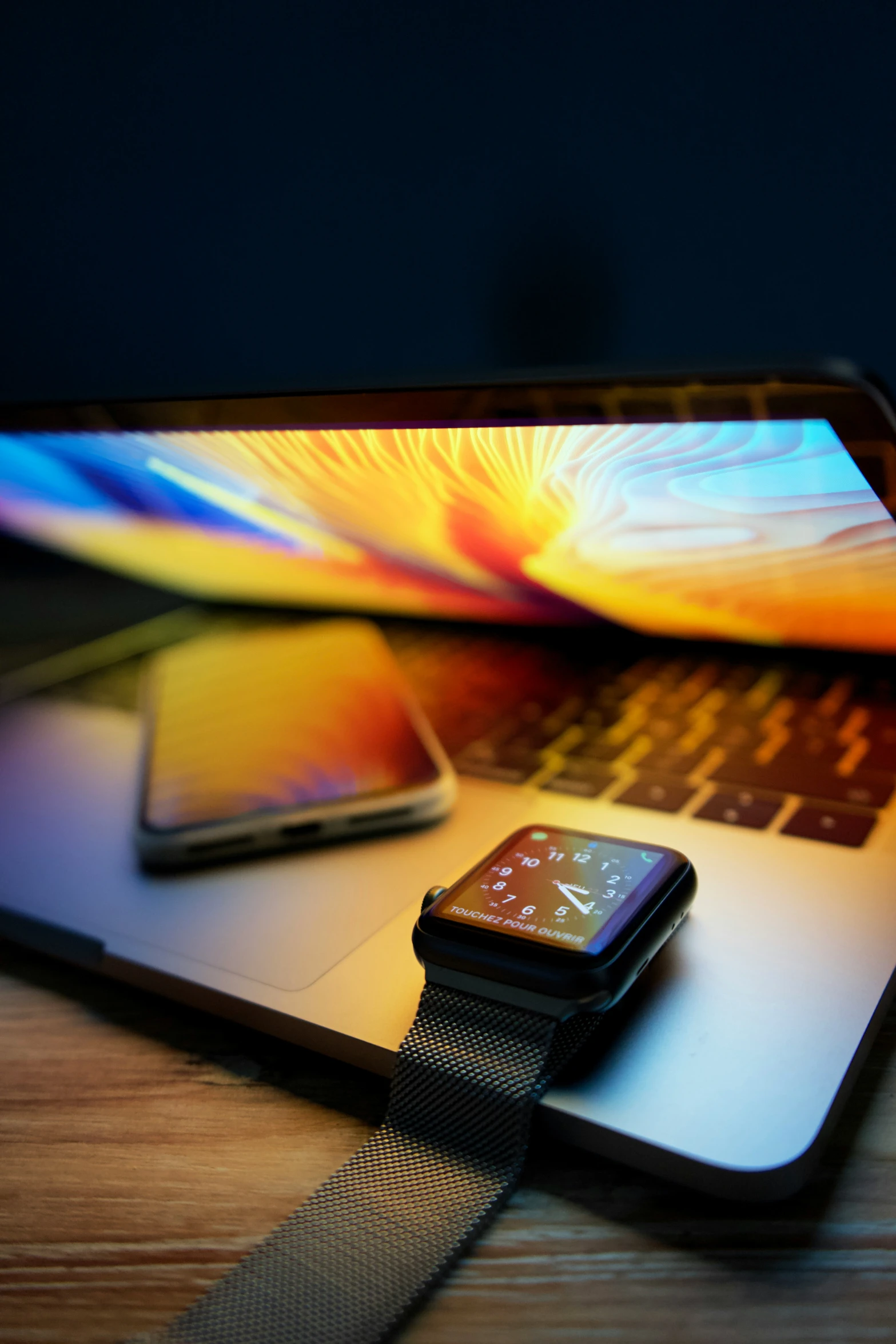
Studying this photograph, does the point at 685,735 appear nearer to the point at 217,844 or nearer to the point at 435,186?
the point at 217,844

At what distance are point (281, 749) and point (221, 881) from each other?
0.33ft

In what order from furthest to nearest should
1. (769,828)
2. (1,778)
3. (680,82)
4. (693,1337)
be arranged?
(680,82) → (1,778) → (769,828) → (693,1337)

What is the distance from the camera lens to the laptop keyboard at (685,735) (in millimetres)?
490

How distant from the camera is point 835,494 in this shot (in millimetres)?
375

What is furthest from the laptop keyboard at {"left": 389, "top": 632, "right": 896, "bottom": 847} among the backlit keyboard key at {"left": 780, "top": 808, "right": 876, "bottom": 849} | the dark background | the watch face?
the dark background

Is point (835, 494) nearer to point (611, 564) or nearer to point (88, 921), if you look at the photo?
point (611, 564)

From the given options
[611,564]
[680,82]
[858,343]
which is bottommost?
[611,564]

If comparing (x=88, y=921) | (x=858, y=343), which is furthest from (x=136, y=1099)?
(x=858, y=343)

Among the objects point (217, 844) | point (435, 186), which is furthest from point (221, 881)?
point (435, 186)

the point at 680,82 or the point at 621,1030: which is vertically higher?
the point at 680,82

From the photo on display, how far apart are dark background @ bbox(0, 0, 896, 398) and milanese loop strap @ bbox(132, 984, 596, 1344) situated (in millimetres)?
851

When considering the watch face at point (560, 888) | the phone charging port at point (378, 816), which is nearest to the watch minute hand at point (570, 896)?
the watch face at point (560, 888)

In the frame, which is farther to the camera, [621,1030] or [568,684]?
[568,684]

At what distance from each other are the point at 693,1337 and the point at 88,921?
303 mm
